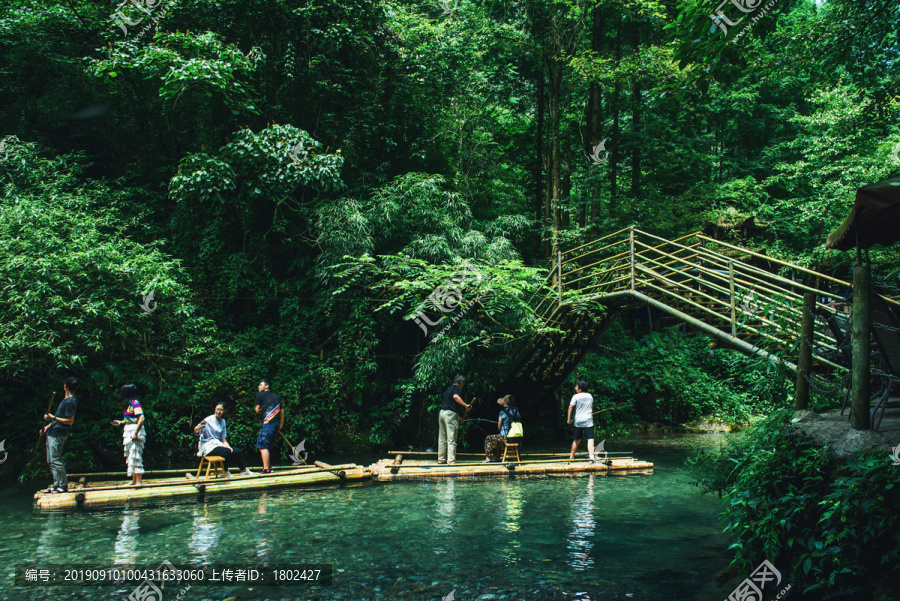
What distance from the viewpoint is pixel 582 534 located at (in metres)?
6.99

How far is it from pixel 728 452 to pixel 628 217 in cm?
1183

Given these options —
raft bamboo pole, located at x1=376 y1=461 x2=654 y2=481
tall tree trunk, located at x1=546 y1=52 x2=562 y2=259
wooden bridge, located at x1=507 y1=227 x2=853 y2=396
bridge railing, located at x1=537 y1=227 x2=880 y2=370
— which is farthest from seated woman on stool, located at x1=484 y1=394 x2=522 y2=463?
tall tree trunk, located at x1=546 y1=52 x2=562 y2=259

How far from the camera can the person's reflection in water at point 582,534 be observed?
6.02m

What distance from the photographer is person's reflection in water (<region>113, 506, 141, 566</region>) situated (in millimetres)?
6057

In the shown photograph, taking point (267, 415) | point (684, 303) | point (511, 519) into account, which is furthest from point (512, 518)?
point (684, 303)

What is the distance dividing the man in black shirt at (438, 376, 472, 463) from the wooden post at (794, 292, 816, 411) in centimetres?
637

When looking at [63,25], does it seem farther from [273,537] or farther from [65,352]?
[273,537]

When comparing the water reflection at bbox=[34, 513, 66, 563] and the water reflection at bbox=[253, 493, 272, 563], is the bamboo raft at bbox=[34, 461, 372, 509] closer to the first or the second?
the water reflection at bbox=[34, 513, 66, 563]

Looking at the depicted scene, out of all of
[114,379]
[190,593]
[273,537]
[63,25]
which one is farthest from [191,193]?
[190,593]

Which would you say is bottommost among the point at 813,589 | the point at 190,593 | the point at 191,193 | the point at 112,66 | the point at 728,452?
the point at 190,593

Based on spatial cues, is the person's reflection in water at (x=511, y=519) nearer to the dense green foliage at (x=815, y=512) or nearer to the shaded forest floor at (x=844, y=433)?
the dense green foliage at (x=815, y=512)

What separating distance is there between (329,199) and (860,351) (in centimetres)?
1304

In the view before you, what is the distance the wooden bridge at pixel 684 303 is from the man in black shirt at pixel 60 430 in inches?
354

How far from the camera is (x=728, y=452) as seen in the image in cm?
700
